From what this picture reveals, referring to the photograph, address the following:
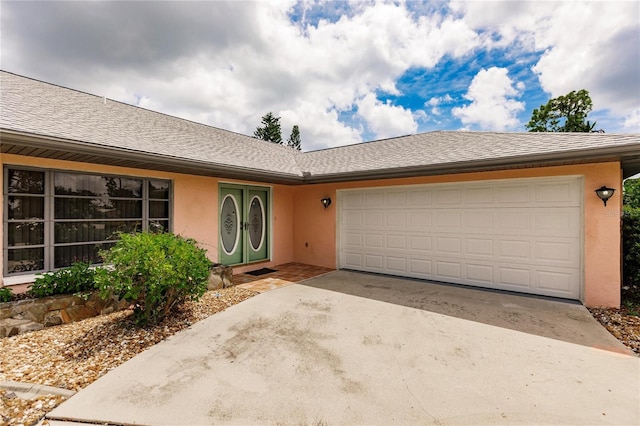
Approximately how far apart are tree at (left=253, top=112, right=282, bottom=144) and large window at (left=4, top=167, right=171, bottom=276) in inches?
1101

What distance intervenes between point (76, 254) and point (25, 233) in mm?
819

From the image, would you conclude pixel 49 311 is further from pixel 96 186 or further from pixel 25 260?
pixel 96 186

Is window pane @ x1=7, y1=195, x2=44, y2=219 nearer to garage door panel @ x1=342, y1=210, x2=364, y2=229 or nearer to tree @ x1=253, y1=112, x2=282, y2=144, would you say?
garage door panel @ x1=342, y1=210, x2=364, y2=229

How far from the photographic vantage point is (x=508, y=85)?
33.4ft

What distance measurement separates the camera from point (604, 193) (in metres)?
4.98

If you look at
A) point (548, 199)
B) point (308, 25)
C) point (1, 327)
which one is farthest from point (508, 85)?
point (1, 327)

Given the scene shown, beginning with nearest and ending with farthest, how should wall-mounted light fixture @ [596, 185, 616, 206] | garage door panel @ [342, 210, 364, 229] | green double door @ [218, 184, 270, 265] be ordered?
wall-mounted light fixture @ [596, 185, 616, 206], green double door @ [218, 184, 270, 265], garage door panel @ [342, 210, 364, 229]

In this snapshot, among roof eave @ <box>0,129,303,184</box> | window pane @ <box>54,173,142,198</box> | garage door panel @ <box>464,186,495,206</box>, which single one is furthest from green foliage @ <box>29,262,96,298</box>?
garage door panel @ <box>464,186,495,206</box>

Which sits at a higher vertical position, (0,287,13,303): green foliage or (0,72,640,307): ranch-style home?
(0,72,640,307): ranch-style home

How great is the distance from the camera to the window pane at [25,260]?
448 centimetres

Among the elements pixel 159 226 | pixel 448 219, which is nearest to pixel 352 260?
pixel 448 219

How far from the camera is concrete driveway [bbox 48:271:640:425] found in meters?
2.36

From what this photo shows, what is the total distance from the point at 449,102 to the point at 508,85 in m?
2.08

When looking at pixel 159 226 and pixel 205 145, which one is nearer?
pixel 159 226
